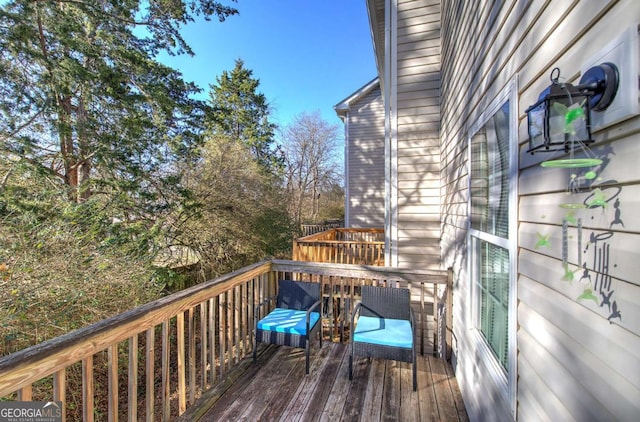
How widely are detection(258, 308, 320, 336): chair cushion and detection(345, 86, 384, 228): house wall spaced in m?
8.12

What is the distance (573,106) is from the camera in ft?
2.75

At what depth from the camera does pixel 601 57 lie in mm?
772

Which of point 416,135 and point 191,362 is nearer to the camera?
point 191,362

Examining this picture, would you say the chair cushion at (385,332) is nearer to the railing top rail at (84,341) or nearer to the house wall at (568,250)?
the house wall at (568,250)

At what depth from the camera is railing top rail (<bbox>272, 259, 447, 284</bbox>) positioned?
2.98 metres

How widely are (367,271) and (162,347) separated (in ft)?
6.89

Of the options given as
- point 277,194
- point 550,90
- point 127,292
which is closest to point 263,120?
point 277,194

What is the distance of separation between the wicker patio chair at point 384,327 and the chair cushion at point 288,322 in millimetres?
455

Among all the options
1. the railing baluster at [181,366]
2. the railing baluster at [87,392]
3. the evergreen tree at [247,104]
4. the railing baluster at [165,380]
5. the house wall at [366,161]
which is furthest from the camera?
the evergreen tree at [247,104]

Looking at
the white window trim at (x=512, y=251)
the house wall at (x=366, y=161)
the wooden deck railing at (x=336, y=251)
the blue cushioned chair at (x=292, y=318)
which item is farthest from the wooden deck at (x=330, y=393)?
the house wall at (x=366, y=161)

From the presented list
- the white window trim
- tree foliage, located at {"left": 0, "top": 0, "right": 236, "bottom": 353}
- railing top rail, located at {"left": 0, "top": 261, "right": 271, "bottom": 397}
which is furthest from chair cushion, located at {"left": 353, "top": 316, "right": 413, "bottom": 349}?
tree foliage, located at {"left": 0, "top": 0, "right": 236, "bottom": 353}

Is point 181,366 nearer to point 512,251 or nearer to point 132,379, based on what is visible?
point 132,379

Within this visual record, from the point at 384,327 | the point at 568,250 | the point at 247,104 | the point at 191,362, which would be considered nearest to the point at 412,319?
the point at 384,327

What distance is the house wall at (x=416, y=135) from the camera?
12.5 feet
